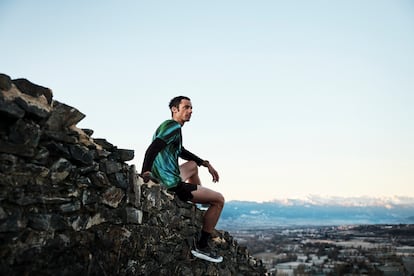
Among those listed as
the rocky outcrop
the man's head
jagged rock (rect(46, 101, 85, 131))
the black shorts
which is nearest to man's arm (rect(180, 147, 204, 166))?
the man's head

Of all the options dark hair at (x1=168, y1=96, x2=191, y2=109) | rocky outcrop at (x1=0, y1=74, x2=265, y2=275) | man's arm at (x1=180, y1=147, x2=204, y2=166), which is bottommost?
rocky outcrop at (x1=0, y1=74, x2=265, y2=275)

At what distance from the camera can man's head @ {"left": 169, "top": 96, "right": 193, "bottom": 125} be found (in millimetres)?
5699

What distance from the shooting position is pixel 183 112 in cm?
570

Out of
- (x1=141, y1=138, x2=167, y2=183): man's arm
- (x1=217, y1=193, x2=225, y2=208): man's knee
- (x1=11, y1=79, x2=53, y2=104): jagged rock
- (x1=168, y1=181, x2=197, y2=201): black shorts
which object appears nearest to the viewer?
(x1=11, y1=79, x2=53, y2=104): jagged rock

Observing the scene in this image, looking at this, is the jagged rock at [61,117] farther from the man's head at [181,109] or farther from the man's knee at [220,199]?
the man's knee at [220,199]

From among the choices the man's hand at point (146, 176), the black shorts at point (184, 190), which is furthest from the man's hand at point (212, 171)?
the man's hand at point (146, 176)

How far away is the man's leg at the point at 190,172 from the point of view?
617 centimetres


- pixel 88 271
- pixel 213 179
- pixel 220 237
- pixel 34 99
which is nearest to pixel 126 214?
pixel 88 271

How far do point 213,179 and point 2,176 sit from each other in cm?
416

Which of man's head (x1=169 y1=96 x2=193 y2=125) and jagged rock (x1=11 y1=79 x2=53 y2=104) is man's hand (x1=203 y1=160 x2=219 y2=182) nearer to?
man's head (x1=169 y1=96 x2=193 y2=125)

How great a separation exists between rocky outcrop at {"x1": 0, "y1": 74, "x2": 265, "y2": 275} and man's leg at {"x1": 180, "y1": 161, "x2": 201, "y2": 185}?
1.37 metres

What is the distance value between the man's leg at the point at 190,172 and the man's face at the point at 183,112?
84 cm

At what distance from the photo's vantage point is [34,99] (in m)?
3.24

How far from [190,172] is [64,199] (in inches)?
122
